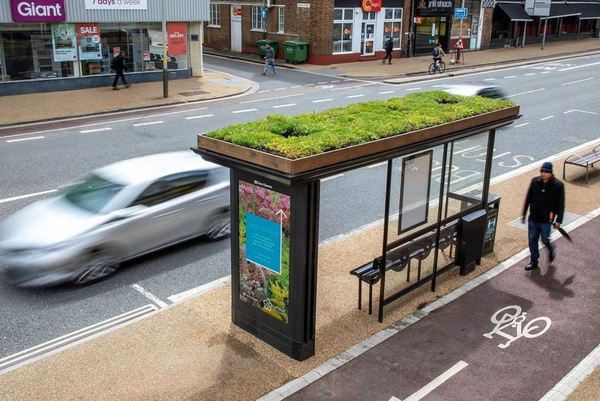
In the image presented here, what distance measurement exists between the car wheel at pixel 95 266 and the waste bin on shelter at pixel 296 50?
29301 mm

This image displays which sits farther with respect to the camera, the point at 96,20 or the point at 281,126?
the point at 96,20

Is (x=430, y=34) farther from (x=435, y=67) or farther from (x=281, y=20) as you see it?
(x=281, y=20)

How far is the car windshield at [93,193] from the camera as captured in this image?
33.6 ft

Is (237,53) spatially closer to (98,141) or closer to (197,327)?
(98,141)

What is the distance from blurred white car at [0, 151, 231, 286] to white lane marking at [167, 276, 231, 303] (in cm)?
135

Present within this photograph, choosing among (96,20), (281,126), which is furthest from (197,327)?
(96,20)

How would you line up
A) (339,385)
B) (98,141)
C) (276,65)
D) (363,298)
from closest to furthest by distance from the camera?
(339,385) < (363,298) < (98,141) < (276,65)

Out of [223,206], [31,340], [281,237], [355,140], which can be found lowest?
[31,340]

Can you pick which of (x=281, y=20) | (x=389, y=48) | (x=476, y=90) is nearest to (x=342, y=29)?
(x=389, y=48)

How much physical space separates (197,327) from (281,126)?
292 centimetres

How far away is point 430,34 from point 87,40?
25.3 m

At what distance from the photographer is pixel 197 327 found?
848 cm

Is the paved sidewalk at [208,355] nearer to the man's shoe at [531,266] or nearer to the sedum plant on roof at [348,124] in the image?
the man's shoe at [531,266]

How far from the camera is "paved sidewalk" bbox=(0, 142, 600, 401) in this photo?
7.08 m
